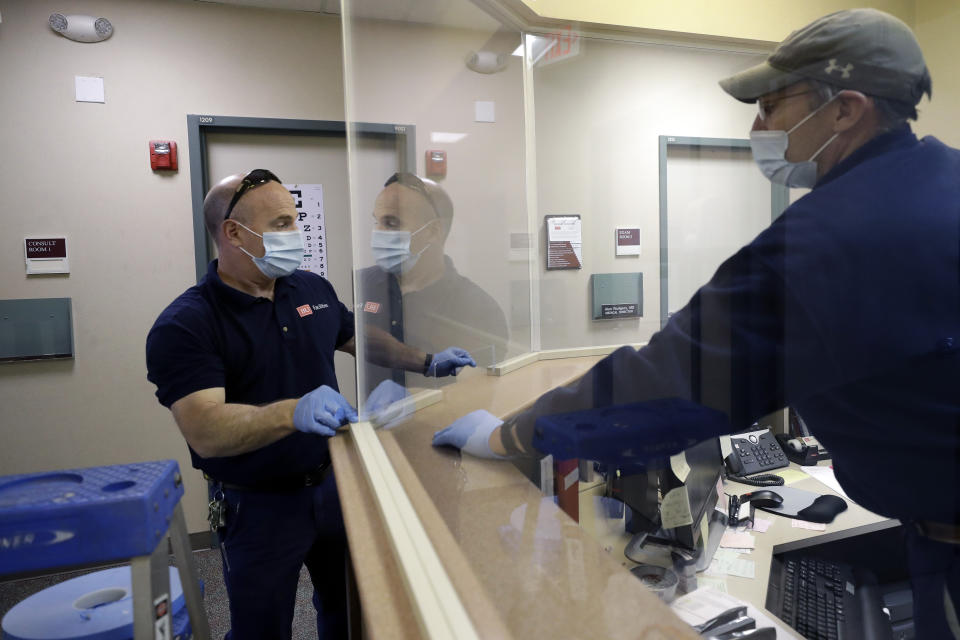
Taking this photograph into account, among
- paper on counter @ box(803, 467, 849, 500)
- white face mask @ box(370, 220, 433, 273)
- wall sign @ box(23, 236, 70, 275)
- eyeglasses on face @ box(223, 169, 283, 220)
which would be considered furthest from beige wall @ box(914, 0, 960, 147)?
wall sign @ box(23, 236, 70, 275)

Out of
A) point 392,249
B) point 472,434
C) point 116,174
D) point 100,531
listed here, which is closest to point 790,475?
point 472,434

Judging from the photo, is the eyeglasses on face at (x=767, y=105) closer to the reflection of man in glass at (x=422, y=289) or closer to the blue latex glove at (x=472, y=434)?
the blue latex glove at (x=472, y=434)

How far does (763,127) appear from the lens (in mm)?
308

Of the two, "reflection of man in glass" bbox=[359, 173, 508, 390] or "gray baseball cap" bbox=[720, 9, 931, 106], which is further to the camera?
"reflection of man in glass" bbox=[359, 173, 508, 390]

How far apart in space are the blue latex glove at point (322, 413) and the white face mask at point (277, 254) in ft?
1.37

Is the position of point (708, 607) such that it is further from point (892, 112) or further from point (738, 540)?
point (892, 112)

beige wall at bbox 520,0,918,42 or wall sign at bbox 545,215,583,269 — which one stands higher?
beige wall at bbox 520,0,918,42

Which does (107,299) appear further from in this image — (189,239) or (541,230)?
(541,230)

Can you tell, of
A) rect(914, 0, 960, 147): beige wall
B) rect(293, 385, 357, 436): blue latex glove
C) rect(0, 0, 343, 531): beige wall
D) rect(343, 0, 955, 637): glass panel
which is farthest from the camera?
rect(0, 0, 343, 531): beige wall

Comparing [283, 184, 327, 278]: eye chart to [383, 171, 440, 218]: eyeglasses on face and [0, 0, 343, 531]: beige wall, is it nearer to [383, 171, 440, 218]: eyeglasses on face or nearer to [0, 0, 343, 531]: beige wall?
[0, 0, 343, 531]: beige wall

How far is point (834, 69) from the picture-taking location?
A: 278 millimetres

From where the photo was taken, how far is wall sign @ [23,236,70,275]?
2.37 meters

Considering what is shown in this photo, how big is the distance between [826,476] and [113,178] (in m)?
2.84

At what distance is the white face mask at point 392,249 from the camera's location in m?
1.51
